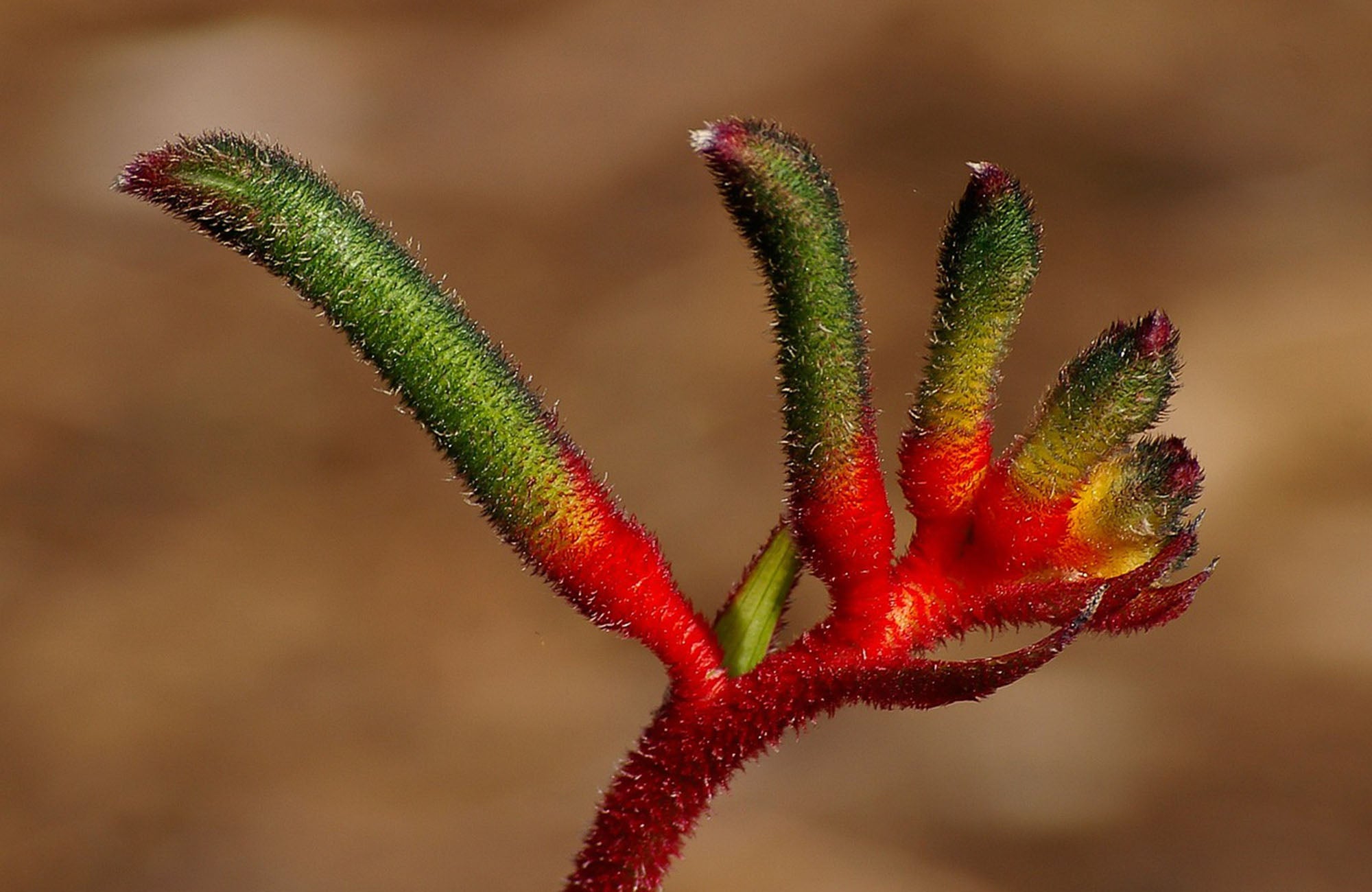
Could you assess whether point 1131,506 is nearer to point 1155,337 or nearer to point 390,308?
point 1155,337

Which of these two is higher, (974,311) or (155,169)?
(974,311)

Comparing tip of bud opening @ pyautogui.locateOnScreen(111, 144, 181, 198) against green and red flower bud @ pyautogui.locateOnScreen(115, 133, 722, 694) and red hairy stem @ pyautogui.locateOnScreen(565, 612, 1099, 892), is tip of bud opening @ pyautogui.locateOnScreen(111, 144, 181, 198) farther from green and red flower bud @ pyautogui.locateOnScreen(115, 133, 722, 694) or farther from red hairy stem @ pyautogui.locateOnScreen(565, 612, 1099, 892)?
red hairy stem @ pyautogui.locateOnScreen(565, 612, 1099, 892)

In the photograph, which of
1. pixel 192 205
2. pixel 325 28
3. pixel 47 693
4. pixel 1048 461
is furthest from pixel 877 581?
pixel 325 28

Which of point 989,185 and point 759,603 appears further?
point 759,603

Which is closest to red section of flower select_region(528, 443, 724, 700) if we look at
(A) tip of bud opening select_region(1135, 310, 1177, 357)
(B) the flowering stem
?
(B) the flowering stem

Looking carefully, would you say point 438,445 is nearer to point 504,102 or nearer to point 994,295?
point 994,295

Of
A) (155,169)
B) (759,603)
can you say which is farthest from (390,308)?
(759,603)
